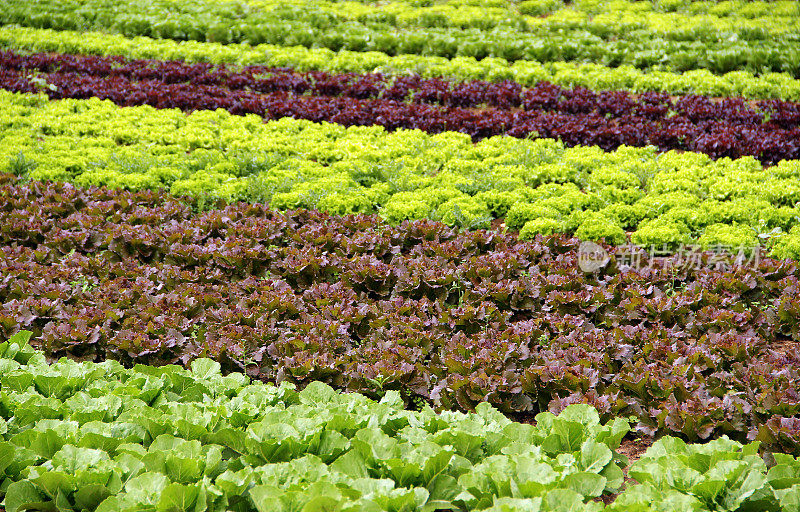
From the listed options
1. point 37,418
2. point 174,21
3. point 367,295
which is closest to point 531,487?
point 37,418

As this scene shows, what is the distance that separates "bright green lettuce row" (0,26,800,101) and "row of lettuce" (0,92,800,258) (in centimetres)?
402

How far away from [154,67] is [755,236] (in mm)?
12688

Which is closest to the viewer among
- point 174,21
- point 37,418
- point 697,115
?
point 37,418

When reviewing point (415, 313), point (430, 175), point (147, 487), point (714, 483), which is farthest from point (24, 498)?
point (430, 175)

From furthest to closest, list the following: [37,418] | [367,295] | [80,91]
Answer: [80,91] < [367,295] < [37,418]

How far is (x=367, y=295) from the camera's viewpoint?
675cm

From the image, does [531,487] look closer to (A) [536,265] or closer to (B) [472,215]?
(A) [536,265]

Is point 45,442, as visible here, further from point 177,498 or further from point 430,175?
point 430,175

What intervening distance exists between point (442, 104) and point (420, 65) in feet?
7.93

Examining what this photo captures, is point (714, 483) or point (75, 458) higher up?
point (75, 458)

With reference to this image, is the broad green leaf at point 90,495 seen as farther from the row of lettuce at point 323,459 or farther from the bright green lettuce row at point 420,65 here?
the bright green lettuce row at point 420,65

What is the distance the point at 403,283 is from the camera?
21.9 feet

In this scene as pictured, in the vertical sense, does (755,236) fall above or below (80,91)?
below

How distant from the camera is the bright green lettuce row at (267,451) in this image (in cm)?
328
